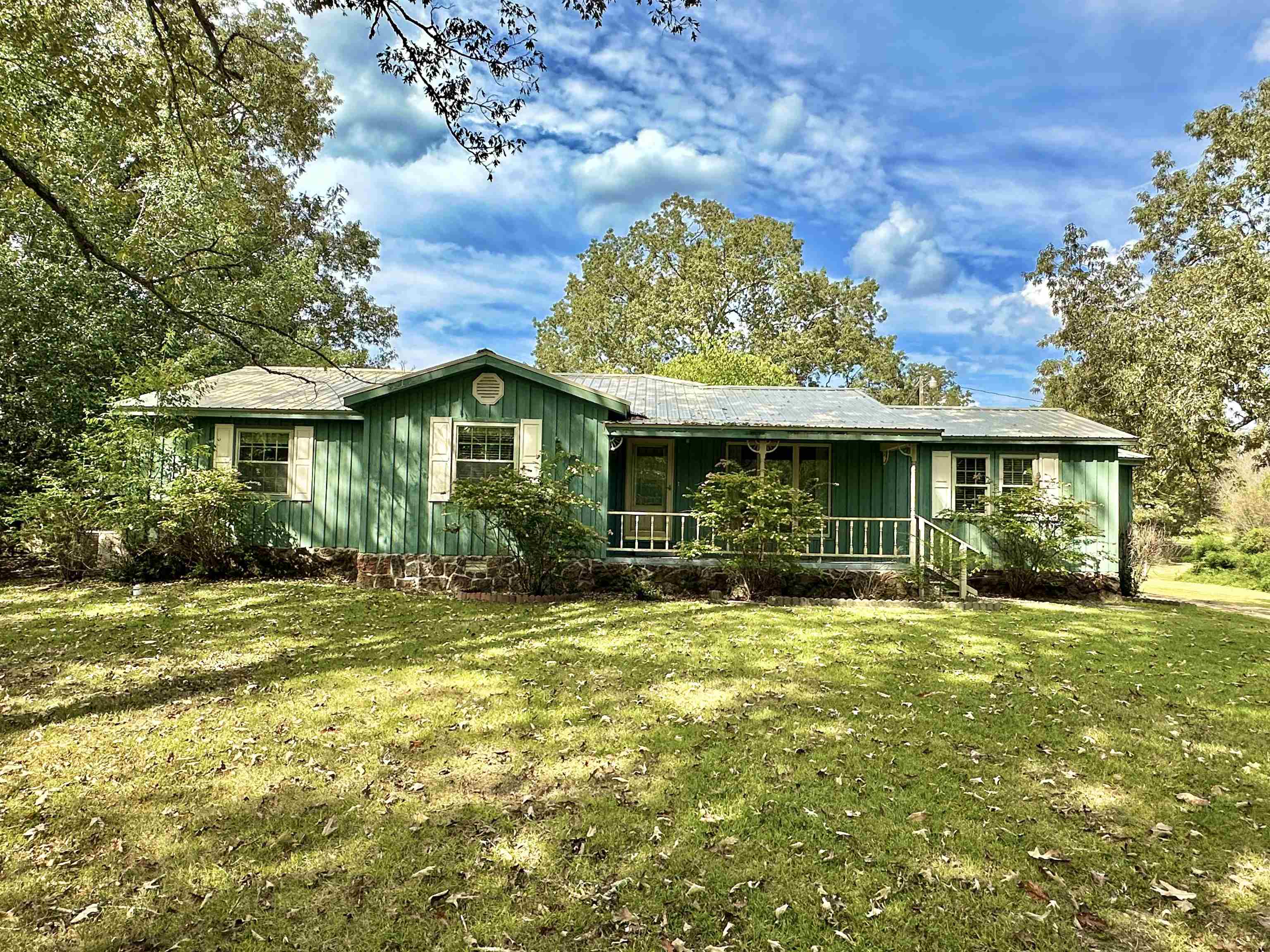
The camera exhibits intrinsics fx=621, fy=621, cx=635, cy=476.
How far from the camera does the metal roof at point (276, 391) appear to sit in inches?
443

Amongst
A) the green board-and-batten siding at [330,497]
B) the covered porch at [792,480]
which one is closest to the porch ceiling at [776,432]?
the covered porch at [792,480]

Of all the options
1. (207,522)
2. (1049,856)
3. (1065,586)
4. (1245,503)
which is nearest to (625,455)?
(207,522)

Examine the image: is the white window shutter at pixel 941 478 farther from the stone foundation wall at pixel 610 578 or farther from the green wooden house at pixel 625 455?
the stone foundation wall at pixel 610 578

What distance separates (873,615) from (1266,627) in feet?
21.1

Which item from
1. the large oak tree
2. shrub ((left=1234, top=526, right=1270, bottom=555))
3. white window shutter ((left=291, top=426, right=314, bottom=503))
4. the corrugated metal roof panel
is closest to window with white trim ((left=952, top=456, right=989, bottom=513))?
the corrugated metal roof panel

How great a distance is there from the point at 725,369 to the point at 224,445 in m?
17.9

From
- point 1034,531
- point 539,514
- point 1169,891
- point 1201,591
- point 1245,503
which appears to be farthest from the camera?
point 1245,503

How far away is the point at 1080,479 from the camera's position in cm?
1211

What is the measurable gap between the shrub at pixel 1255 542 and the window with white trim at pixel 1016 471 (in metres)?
15.7

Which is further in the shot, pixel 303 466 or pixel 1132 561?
pixel 1132 561

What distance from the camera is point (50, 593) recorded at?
9.23 metres

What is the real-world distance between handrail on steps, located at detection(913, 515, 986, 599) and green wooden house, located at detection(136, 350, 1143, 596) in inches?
2.4

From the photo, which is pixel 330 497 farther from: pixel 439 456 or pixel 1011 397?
pixel 1011 397

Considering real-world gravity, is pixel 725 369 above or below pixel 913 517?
above
